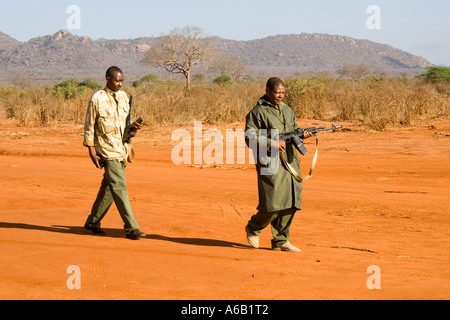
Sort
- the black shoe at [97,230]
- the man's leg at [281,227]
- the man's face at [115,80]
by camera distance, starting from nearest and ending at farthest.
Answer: the man's leg at [281,227]
the man's face at [115,80]
the black shoe at [97,230]

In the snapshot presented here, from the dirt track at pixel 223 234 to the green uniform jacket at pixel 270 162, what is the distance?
589 mm

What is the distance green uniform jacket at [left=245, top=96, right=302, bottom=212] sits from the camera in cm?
659

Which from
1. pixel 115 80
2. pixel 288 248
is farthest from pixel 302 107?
pixel 288 248

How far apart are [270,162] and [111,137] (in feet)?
5.99

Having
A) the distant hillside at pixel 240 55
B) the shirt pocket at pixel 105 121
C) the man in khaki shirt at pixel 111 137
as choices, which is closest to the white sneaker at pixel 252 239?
the man in khaki shirt at pixel 111 137

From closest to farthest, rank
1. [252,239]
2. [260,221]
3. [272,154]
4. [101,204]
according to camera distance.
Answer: [272,154] → [260,221] → [252,239] → [101,204]

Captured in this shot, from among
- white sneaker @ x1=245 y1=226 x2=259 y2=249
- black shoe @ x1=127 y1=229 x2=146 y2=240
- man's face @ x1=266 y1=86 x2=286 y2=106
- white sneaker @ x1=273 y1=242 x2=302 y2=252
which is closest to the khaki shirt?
black shoe @ x1=127 y1=229 x2=146 y2=240

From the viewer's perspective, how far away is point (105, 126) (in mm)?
7199

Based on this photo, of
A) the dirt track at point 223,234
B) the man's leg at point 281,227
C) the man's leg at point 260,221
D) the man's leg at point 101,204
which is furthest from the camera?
the man's leg at point 101,204

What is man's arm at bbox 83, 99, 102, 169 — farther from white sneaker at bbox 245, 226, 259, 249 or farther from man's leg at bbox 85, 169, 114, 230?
white sneaker at bbox 245, 226, 259, 249

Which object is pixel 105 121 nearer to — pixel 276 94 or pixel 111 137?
pixel 111 137

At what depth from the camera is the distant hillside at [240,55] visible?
11144 cm

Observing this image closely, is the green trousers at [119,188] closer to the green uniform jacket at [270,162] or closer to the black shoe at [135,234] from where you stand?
the black shoe at [135,234]

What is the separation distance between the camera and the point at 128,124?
24.2ft
